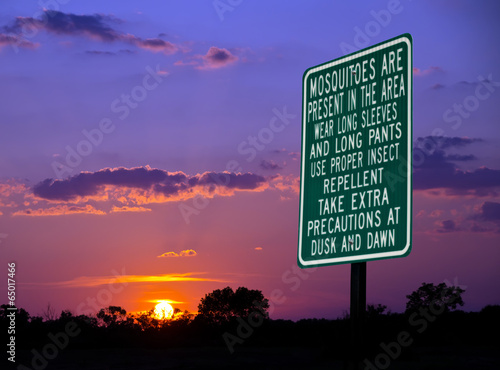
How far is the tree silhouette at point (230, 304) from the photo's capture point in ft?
154

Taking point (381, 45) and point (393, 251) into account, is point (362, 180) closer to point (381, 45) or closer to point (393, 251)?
point (393, 251)

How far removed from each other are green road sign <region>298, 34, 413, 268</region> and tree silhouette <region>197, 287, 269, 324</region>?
3255 cm

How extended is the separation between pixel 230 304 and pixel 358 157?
34.7 meters

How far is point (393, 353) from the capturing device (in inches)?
1176

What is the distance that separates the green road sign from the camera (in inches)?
519

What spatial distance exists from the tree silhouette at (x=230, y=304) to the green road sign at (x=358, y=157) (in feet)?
107

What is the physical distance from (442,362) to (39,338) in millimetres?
17459

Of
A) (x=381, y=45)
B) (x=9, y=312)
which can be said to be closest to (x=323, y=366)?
(x=9, y=312)

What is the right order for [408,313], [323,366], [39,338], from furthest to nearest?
[408,313] → [39,338] → [323,366]

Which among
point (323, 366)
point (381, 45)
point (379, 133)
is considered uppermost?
point (381, 45)

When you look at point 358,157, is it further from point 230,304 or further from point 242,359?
point 230,304

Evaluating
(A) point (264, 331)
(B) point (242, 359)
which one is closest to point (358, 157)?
(B) point (242, 359)

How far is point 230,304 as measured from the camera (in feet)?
156

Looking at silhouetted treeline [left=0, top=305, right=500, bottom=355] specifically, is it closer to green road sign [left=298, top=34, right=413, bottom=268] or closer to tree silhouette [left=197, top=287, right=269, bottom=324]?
tree silhouette [left=197, top=287, right=269, bottom=324]
